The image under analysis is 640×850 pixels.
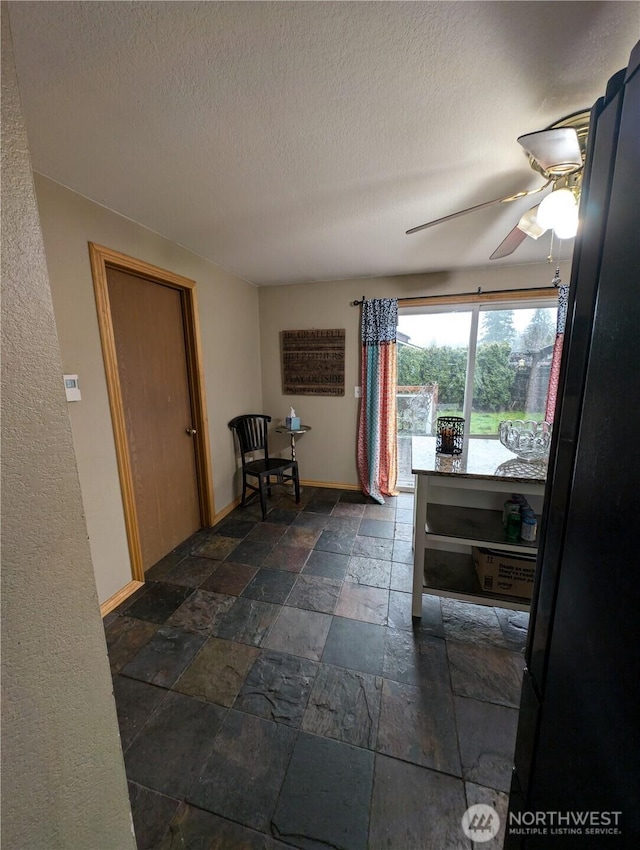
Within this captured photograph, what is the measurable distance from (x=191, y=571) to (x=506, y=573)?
2047mm

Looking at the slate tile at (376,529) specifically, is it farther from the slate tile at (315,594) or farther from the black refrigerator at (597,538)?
the black refrigerator at (597,538)

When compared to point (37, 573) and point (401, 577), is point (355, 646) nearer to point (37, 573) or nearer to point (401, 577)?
point (401, 577)

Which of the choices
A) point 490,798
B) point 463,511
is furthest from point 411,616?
point 490,798

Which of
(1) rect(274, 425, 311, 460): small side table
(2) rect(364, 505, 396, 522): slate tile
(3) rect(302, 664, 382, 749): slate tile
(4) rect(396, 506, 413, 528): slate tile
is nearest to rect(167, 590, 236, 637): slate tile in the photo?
(3) rect(302, 664, 382, 749): slate tile

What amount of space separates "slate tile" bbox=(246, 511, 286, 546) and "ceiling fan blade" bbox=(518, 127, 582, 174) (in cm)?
275

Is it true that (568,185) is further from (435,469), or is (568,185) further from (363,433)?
(363,433)

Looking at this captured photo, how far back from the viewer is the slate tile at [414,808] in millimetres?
999

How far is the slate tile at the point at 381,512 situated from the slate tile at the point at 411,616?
1033 mm

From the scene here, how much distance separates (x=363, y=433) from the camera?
3561 mm

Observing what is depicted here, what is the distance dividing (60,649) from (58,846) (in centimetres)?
39

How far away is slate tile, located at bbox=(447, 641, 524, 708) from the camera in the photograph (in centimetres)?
143

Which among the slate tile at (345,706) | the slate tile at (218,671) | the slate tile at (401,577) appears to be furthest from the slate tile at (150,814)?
the slate tile at (401,577)

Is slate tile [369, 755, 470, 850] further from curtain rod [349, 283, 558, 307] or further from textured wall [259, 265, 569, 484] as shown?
curtain rod [349, 283, 558, 307]

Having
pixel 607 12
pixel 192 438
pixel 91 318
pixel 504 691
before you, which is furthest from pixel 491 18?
pixel 192 438
